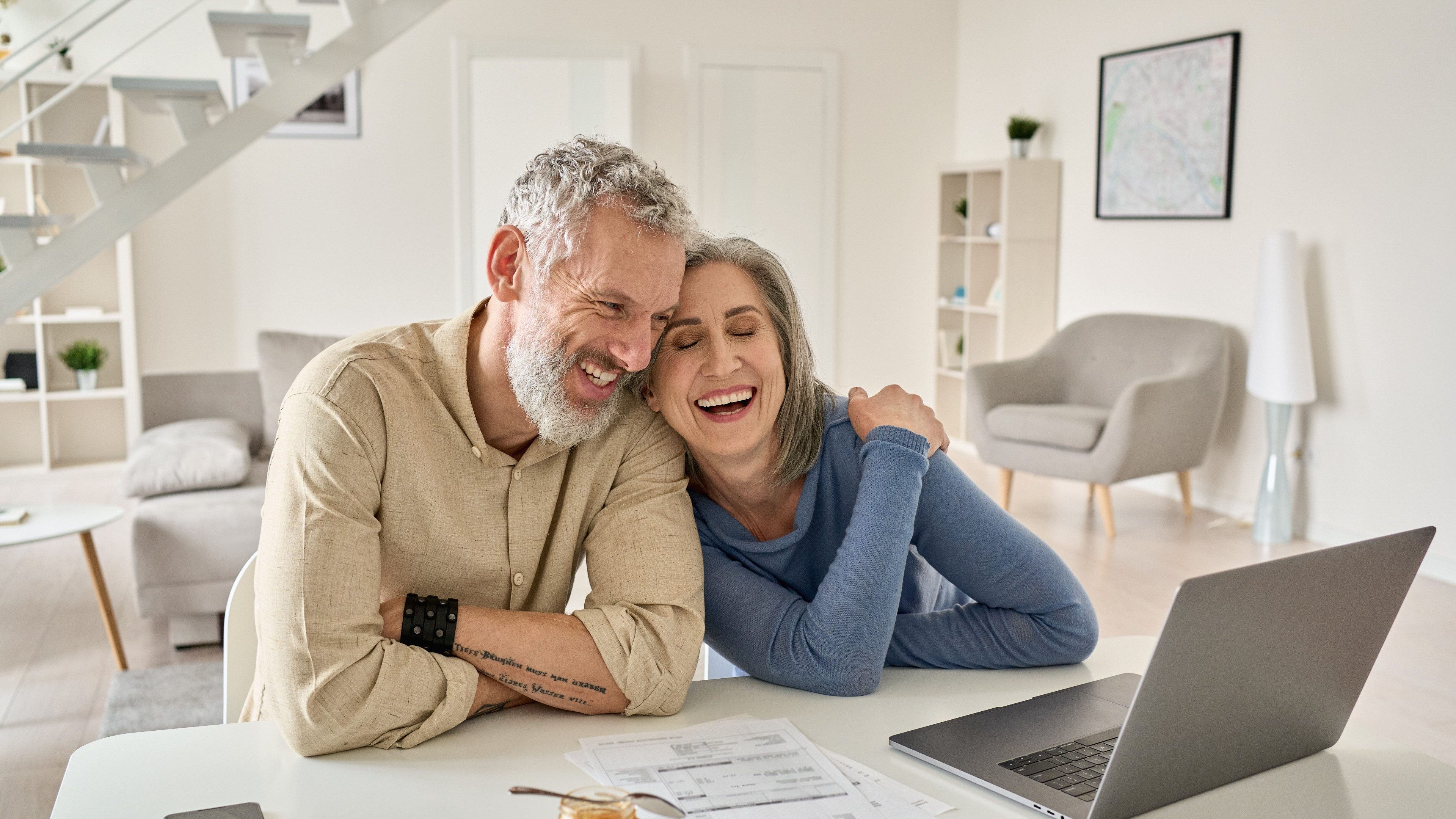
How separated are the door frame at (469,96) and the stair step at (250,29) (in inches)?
91.4

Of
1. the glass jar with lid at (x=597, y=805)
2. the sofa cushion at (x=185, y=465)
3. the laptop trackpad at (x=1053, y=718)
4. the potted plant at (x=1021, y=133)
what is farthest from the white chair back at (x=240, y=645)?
the potted plant at (x=1021, y=133)

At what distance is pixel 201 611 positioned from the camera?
3.47 meters

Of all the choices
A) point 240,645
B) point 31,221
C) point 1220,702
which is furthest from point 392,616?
point 31,221

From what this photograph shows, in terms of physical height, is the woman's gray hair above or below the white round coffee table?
above

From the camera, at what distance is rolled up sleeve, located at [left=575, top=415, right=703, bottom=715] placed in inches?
51.4

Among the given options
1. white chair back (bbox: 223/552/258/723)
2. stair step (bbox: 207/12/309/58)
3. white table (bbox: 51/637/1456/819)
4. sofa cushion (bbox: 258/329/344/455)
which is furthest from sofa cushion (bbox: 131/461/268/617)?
white table (bbox: 51/637/1456/819)

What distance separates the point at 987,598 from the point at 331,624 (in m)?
0.80

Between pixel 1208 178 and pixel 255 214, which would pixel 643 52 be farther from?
pixel 1208 178

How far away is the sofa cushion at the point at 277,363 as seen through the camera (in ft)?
14.7

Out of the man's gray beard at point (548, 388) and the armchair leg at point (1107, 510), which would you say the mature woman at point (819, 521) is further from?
the armchair leg at point (1107, 510)

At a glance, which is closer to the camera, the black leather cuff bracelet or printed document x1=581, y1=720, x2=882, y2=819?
printed document x1=581, y1=720, x2=882, y2=819

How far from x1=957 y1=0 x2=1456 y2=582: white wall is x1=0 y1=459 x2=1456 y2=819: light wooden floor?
1.22 ft

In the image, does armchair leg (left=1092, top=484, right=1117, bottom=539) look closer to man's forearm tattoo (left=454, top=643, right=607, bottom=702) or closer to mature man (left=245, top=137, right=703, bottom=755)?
mature man (left=245, top=137, right=703, bottom=755)

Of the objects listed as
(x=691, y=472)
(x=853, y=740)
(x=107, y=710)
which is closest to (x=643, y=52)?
(x=107, y=710)
